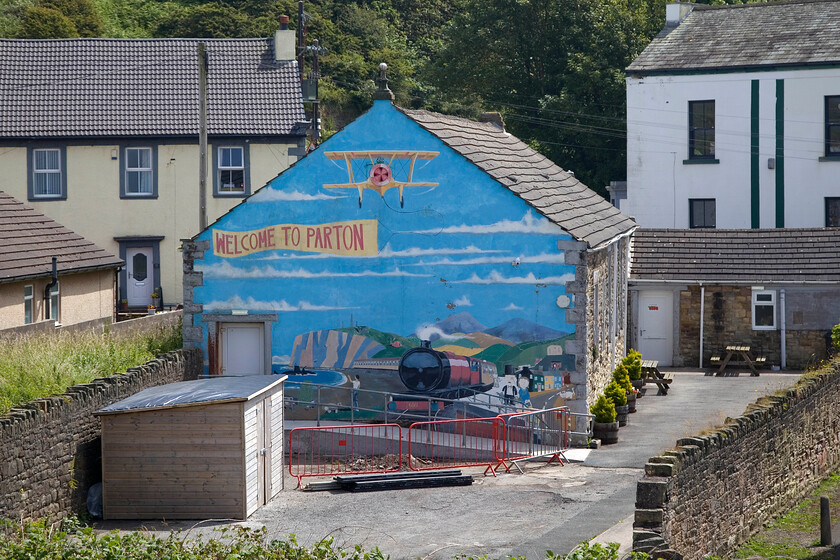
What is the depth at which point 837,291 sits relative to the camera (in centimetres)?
2858

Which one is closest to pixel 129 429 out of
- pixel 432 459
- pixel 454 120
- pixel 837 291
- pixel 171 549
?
pixel 432 459

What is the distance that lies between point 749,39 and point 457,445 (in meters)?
23.8

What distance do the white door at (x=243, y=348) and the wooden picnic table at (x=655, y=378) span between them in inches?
351

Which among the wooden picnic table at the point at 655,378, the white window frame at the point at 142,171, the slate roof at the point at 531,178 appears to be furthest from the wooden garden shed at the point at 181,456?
the white window frame at the point at 142,171

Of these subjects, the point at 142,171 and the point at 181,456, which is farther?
the point at 142,171

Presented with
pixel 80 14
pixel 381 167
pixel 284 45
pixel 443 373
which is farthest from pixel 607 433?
pixel 80 14

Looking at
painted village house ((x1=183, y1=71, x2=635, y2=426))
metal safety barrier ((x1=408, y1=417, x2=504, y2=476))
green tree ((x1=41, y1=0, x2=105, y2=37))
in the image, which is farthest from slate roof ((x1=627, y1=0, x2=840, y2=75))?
green tree ((x1=41, y1=0, x2=105, y2=37))

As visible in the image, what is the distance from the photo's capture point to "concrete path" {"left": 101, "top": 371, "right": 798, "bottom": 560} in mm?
15078

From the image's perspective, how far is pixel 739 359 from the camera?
2891 cm

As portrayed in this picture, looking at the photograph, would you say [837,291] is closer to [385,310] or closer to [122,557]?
[385,310]

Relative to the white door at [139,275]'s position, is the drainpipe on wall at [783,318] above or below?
below

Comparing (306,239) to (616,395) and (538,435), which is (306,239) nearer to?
(538,435)

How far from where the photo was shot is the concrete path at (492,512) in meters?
15.1

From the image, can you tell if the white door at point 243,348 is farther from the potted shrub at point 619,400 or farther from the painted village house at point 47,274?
the potted shrub at point 619,400
